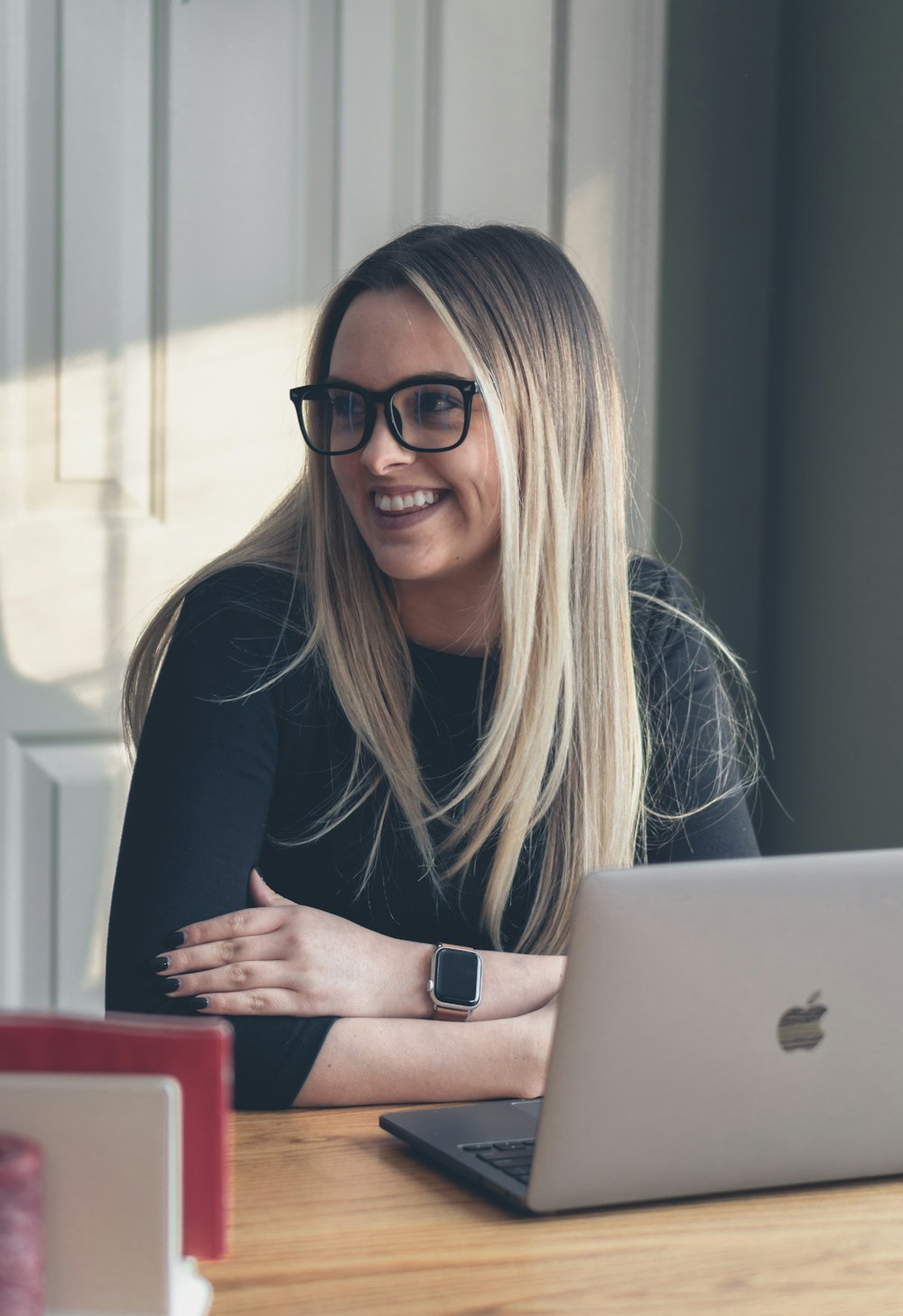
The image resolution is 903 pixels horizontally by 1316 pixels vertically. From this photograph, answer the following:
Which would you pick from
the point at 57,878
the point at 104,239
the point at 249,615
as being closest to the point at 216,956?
the point at 249,615

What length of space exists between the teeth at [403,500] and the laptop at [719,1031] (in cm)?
71

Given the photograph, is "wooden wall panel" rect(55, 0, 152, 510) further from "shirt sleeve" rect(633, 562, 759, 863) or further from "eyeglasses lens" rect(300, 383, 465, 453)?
"shirt sleeve" rect(633, 562, 759, 863)

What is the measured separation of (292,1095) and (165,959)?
0.20 meters

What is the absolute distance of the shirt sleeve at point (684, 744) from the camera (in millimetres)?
1609

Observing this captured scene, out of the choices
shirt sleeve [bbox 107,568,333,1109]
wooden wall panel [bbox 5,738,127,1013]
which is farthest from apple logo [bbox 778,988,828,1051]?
wooden wall panel [bbox 5,738,127,1013]

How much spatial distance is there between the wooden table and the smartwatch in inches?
10.9

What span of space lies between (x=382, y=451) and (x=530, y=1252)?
32.8 inches

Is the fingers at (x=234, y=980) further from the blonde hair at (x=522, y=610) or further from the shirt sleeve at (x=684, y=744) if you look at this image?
the shirt sleeve at (x=684, y=744)

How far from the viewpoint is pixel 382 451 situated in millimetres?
1465

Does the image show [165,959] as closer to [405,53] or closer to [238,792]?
[238,792]

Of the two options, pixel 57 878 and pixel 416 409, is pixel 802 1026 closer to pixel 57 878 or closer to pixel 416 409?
pixel 416 409

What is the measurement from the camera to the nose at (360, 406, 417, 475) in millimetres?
1465

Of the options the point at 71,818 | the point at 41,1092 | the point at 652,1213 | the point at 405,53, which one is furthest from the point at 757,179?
the point at 41,1092

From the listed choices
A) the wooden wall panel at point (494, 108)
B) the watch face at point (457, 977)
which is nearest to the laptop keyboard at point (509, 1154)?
the watch face at point (457, 977)
